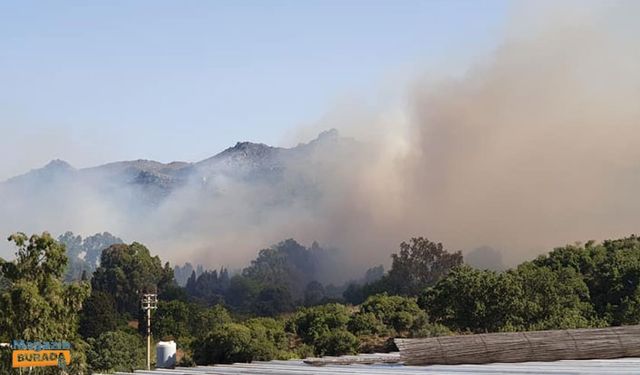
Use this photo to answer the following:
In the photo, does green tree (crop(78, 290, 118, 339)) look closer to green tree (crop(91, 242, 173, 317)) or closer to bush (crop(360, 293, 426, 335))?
bush (crop(360, 293, 426, 335))

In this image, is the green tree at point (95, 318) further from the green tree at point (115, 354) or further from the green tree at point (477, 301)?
the green tree at point (477, 301)

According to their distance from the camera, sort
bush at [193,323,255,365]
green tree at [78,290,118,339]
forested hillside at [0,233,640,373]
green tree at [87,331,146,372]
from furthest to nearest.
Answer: green tree at [78,290,118,339], green tree at [87,331,146,372], bush at [193,323,255,365], forested hillside at [0,233,640,373]

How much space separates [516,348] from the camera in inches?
663

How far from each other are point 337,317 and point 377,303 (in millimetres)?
8682

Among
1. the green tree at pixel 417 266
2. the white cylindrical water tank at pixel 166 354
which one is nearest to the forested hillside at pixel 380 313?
the white cylindrical water tank at pixel 166 354

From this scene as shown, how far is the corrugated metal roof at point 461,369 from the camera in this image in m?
14.8

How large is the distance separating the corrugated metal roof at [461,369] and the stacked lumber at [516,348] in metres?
0.27

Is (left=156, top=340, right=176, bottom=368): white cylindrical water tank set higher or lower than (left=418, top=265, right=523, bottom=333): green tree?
lower

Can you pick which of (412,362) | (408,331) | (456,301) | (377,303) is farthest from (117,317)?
(412,362)

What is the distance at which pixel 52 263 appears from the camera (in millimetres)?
26766

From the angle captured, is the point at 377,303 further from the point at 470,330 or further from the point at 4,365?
the point at 4,365

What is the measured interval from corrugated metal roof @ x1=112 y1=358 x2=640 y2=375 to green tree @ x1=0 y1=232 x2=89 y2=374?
8221mm

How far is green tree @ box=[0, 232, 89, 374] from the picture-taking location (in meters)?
25.4

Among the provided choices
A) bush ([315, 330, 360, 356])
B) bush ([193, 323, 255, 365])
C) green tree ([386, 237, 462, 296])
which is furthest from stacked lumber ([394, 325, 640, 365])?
green tree ([386, 237, 462, 296])
